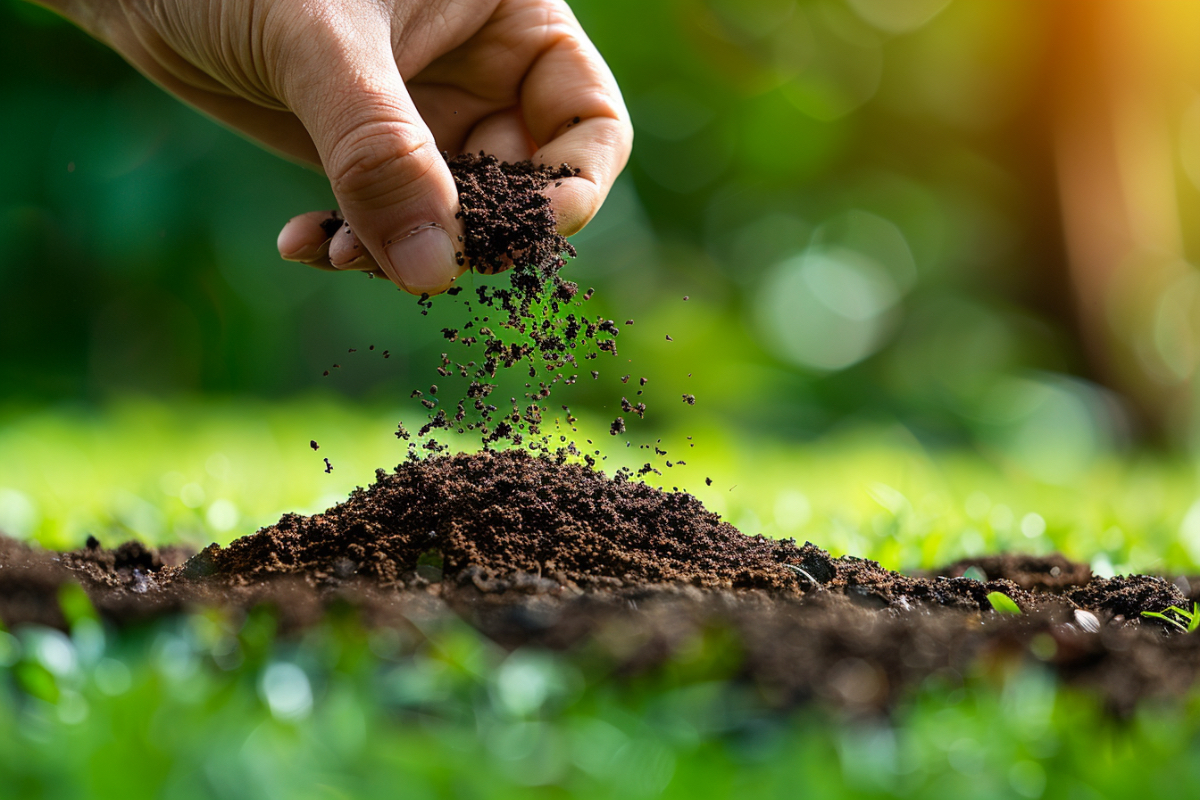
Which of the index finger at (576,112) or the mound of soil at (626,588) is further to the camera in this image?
the index finger at (576,112)

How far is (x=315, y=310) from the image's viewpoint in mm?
7508

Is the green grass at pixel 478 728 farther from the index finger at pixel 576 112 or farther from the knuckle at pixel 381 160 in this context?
the index finger at pixel 576 112

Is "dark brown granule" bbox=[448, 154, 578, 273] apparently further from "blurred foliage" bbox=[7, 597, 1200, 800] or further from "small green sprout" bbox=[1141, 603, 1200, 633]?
"small green sprout" bbox=[1141, 603, 1200, 633]

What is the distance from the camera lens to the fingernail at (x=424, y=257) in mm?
1847

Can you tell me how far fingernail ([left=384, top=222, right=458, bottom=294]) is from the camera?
1.85 meters

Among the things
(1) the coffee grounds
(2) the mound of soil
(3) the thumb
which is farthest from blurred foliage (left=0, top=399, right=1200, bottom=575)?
(3) the thumb

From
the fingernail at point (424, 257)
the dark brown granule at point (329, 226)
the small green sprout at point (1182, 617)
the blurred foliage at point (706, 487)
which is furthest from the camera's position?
the blurred foliage at point (706, 487)

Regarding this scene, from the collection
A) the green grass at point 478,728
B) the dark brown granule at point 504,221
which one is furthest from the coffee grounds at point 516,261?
the green grass at point 478,728

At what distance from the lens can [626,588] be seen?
1584mm

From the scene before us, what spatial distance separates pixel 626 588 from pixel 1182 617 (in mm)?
1112

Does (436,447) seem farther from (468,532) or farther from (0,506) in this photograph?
(0,506)

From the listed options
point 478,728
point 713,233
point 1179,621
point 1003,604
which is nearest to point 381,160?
point 478,728

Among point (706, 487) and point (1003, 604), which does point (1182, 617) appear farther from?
point (706, 487)

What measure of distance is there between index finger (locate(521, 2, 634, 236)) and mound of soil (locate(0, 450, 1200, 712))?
0.72m
